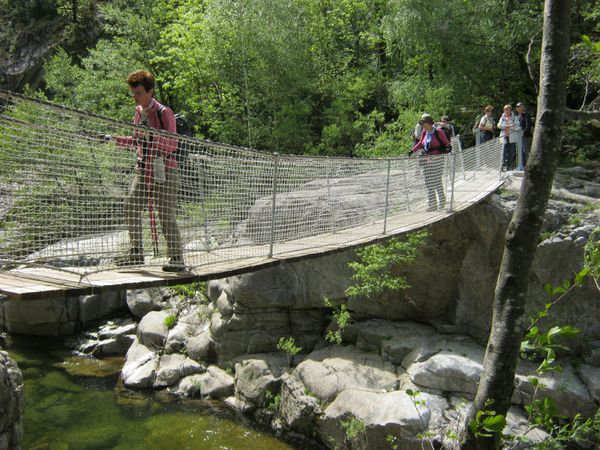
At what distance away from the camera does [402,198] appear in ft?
23.8

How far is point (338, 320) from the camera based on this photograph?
279 inches

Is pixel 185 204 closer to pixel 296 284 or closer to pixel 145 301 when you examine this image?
pixel 296 284

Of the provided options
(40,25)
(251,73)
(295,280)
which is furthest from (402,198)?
(40,25)

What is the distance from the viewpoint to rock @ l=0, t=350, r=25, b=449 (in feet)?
12.6

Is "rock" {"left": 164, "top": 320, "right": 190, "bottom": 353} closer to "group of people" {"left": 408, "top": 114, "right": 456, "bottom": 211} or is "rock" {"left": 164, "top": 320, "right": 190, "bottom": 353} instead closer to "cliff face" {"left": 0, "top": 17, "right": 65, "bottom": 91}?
"group of people" {"left": 408, "top": 114, "right": 456, "bottom": 211}

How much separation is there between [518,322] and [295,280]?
513cm

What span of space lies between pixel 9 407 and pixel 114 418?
276 centimetres

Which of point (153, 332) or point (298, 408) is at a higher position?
point (153, 332)

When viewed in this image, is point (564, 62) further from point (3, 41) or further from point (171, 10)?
point (3, 41)

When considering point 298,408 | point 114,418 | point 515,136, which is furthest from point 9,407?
point 515,136

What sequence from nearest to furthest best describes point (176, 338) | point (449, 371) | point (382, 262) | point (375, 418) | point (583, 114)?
point (583, 114), point (375, 418), point (449, 371), point (382, 262), point (176, 338)

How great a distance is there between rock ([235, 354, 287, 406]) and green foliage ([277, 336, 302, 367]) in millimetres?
81

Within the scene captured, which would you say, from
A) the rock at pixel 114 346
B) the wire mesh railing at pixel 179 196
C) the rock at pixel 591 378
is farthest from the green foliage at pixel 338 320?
the rock at pixel 114 346

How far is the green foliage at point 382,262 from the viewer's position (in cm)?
684
